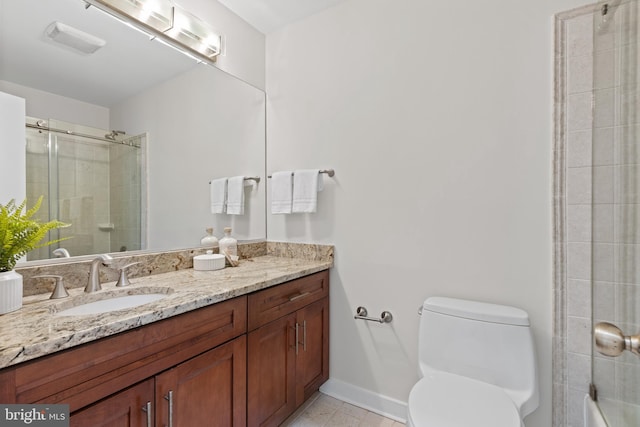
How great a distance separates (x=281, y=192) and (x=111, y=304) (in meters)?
1.07

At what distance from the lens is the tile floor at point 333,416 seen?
5.20 ft

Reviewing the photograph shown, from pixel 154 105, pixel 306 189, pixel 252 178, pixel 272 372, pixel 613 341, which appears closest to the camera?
pixel 613 341

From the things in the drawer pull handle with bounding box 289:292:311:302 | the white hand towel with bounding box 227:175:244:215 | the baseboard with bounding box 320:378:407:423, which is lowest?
the baseboard with bounding box 320:378:407:423

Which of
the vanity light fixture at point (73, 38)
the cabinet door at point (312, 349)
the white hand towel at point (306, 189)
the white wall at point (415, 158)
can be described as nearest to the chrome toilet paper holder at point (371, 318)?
the white wall at point (415, 158)

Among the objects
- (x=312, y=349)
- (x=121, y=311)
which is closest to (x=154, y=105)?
(x=121, y=311)

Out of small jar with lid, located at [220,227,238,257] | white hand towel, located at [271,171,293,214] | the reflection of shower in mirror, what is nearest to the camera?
the reflection of shower in mirror

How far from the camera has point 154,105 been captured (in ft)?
4.97

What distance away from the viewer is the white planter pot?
884 mm

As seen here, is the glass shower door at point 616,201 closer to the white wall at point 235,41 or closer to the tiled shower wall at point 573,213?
the tiled shower wall at point 573,213

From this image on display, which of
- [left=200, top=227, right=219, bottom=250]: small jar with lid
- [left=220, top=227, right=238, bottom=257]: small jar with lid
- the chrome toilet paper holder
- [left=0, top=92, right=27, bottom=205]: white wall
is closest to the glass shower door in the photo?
the chrome toilet paper holder

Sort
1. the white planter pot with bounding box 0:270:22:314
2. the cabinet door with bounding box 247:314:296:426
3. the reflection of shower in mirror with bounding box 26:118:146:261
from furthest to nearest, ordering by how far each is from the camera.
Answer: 1. the cabinet door with bounding box 247:314:296:426
2. the reflection of shower in mirror with bounding box 26:118:146:261
3. the white planter pot with bounding box 0:270:22:314

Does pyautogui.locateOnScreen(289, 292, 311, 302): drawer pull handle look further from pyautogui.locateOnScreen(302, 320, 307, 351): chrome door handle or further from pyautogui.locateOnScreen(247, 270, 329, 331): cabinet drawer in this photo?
pyautogui.locateOnScreen(302, 320, 307, 351): chrome door handle

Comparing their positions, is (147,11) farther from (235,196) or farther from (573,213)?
(573,213)

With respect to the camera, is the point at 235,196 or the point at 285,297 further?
the point at 235,196
